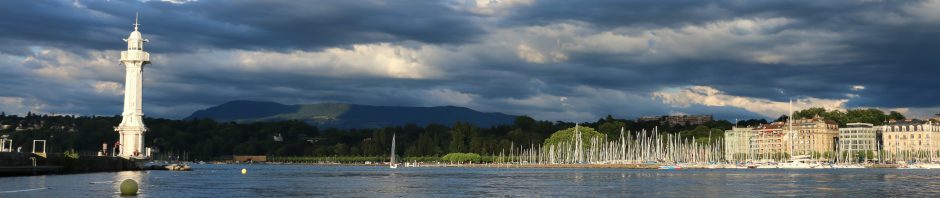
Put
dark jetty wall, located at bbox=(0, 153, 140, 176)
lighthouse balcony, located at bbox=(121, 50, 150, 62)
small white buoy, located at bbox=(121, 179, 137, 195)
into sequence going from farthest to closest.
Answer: lighthouse balcony, located at bbox=(121, 50, 150, 62) → dark jetty wall, located at bbox=(0, 153, 140, 176) → small white buoy, located at bbox=(121, 179, 137, 195)

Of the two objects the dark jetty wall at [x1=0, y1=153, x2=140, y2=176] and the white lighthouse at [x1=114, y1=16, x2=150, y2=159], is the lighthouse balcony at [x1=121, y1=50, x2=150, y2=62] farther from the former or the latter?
the dark jetty wall at [x1=0, y1=153, x2=140, y2=176]

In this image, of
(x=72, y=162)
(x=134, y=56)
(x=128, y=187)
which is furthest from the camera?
(x=134, y=56)

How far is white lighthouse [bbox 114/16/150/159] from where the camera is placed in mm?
130000

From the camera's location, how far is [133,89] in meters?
130

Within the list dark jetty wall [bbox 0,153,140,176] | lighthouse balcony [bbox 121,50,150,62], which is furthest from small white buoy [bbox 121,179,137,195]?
lighthouse balcony [bbox 121,50,150,62]

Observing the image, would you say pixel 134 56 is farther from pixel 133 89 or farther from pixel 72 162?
pixel 72 162

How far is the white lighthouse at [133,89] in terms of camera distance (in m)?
130

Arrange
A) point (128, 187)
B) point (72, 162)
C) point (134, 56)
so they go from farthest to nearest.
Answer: point (134, 56)
point (72, 162)
point (128, 187)

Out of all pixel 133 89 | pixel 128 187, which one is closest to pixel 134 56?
pixel 133 89

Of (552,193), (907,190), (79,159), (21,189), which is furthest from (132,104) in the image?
(907,190)

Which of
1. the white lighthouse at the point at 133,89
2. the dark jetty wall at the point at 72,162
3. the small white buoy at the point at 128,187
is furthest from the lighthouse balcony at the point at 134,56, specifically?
the small white buoy at the point at 128,187

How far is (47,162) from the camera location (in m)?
100

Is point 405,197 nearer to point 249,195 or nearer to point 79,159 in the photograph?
point 249,195

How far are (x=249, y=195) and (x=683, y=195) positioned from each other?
27.3 metres
